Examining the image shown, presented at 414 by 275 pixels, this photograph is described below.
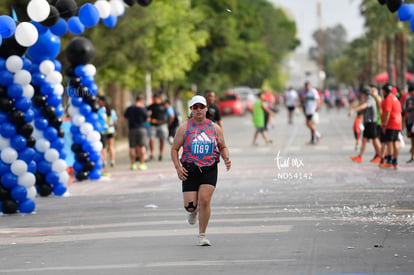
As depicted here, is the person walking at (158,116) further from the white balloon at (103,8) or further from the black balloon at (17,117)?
the black balloon at (17,117)

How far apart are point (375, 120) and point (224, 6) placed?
141ft

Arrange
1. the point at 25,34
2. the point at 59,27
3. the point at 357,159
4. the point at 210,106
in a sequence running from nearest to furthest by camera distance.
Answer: the point at 25,34
the point at 59,27
the point at 210,106
the point at 357,159

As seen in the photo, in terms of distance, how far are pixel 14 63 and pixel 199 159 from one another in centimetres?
583

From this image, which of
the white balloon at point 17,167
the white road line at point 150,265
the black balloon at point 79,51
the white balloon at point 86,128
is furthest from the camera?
the white balloon at point 86,128

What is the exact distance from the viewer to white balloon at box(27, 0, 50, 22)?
51.1 feet

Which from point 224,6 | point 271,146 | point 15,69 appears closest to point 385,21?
point 224,6

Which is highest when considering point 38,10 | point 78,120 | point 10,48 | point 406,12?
point 38,10

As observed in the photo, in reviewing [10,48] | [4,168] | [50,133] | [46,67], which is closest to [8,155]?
[4,168]

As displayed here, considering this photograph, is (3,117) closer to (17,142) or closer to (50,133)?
(17,142)

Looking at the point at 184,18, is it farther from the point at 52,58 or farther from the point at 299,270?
the point at 299,270

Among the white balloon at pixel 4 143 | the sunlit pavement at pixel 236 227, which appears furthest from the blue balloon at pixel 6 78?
the sunlit pavement at pixel 236 227

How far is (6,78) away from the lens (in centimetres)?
1570

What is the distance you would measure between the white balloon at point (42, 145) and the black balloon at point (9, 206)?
2403 millimetres

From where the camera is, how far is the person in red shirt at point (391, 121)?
20.7m
